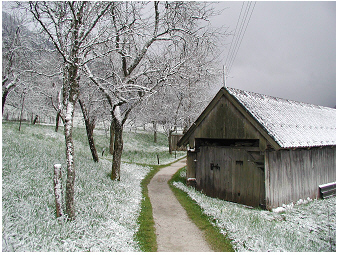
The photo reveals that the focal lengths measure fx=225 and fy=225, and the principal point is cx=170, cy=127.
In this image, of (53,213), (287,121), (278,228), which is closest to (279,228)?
(278,228)

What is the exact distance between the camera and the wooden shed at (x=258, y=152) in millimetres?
10062

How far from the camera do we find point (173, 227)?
7.79 metres

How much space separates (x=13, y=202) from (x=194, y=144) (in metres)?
8.95

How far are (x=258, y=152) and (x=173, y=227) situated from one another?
519cm

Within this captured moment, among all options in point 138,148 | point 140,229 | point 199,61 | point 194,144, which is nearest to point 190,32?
point 199,61

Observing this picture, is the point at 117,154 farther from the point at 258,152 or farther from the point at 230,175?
the point at 258,152

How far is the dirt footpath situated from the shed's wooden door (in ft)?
7.38

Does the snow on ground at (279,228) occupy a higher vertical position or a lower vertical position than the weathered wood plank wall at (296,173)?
lower

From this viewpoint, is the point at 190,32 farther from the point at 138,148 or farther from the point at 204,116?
the point at 138,148

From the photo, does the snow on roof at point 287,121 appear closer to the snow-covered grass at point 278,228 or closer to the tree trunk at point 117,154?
the snow-covered grass at point 278,228

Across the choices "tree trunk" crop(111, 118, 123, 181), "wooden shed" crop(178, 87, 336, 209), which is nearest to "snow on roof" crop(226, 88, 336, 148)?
"wooden shed" crop(178, 87, 336, 209)

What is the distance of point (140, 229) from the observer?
749cm

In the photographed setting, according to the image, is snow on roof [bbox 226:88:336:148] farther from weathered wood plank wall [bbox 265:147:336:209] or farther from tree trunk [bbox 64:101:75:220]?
tree trunk [bbox 64:101:75:220]

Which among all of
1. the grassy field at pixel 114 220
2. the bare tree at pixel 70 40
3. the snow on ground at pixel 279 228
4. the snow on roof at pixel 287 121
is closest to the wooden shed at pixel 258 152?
the snow on roof at pixel 287 121
